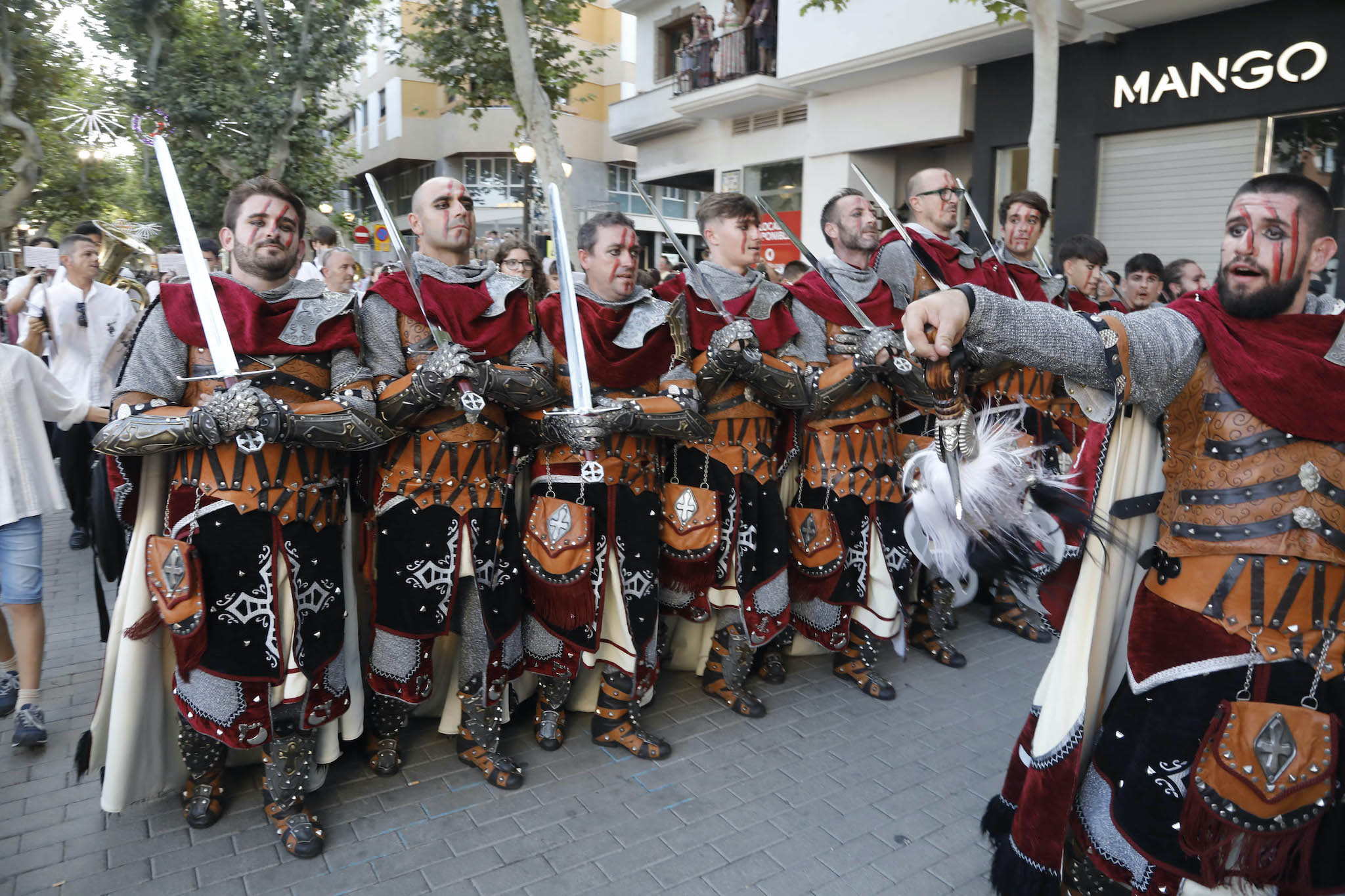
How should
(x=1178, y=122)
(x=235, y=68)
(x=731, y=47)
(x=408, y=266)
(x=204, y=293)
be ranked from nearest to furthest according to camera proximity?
(x=204, y=293) → (x=408, y=266) → (x=1178, y=122) → (x=731, y=47) → (x=235, y=68)

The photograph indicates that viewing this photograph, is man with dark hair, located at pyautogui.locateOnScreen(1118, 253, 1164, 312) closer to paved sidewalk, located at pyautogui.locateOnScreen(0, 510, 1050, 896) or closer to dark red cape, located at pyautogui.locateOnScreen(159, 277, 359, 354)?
paved sidewalk, located at pyautogui.locateOnScreen(0, 510, 1050, 896)

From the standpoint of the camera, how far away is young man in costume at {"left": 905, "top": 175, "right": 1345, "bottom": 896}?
2033mm

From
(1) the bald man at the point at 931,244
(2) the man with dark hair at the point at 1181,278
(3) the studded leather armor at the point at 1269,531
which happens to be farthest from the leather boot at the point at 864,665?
(2) the man with dark hair at the point at 1181,278

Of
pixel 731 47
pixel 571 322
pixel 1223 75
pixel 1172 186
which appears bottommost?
pixel 571 322

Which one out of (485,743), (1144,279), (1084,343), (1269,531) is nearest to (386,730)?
(485,743)

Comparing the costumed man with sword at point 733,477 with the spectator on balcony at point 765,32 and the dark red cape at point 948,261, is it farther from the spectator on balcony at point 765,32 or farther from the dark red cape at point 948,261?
the spectator on balcony at point 765,32

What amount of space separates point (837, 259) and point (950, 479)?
103 inches

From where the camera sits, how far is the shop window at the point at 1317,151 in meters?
8.66

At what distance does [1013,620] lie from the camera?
5.32 metres

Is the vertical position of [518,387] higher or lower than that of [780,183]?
lower

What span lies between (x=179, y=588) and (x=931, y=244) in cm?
364

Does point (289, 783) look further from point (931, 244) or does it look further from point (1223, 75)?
point (1223, 75)

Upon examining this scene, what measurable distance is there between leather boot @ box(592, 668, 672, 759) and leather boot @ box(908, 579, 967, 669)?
182 centimetres

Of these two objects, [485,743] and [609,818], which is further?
[485,743]
